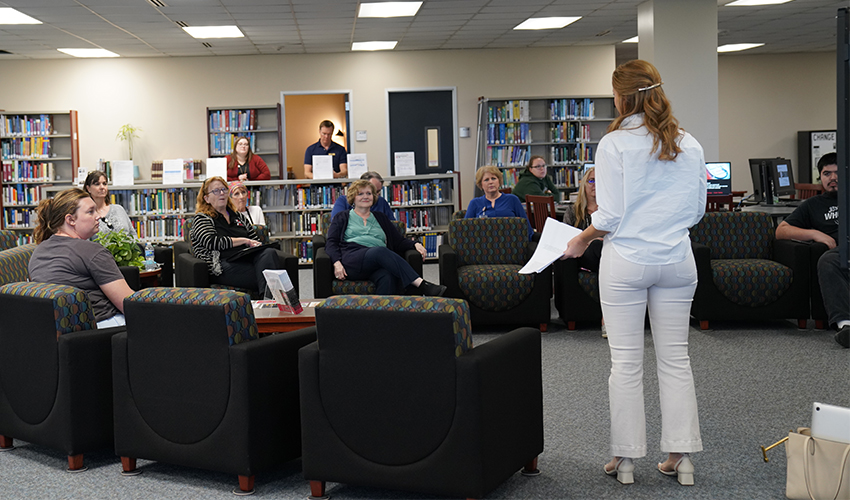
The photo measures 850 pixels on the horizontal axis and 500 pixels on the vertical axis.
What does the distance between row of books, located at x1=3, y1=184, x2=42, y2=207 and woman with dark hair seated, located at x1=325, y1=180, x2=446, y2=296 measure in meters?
6.91

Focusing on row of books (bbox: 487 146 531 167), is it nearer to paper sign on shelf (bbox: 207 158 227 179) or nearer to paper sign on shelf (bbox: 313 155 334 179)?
paper sign on shelf (bbox: 313 155 334 179)

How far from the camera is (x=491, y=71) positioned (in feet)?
39.3

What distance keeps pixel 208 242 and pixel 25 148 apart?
6.68 meters

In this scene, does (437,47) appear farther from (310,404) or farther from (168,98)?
(310,404)

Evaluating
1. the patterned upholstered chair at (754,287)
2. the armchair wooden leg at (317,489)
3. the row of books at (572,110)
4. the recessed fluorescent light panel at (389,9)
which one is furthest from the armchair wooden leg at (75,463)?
the row of books at (572,110)

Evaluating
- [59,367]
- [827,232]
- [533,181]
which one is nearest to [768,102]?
[533,181]

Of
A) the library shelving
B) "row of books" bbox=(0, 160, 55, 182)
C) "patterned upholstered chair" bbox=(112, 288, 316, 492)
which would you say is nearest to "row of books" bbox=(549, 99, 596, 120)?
the library shelving

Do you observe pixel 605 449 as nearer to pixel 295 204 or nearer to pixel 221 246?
pixel 221 246

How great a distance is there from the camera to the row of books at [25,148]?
36.8 feet

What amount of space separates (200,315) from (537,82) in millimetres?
9787

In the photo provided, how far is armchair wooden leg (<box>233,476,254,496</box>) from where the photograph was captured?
119 inches

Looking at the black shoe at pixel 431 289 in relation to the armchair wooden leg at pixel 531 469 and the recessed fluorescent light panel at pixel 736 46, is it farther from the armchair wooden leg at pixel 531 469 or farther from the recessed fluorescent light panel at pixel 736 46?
the recessed fluorescent light panel at pixel 736 46

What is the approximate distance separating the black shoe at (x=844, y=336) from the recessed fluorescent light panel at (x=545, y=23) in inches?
224

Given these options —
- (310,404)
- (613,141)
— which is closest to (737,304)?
(613,141)
